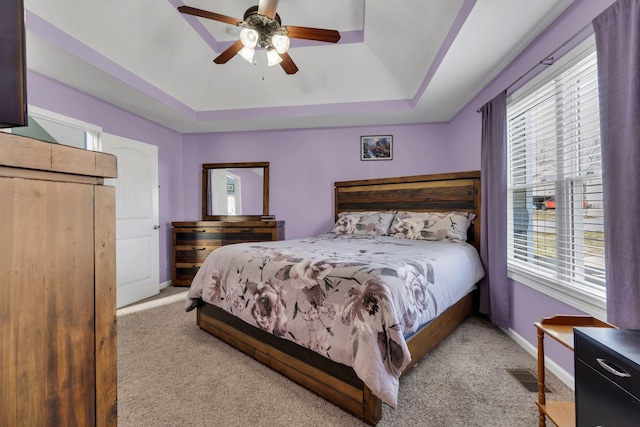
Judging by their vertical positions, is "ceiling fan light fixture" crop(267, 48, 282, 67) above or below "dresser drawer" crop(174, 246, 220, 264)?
above

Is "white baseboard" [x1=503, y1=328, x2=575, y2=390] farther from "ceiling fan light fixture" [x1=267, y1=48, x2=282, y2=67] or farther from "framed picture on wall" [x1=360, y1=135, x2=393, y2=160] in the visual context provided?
"ceiling fan light fixture" [x1=267, y1=48, x2=282, y2=67]

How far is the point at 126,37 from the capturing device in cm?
263

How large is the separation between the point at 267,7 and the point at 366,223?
2.40m

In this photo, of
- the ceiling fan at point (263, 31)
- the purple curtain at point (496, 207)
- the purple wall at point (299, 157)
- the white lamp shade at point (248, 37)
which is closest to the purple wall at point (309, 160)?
the purple wall at point (299, 157)

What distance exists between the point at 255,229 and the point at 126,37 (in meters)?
2.47

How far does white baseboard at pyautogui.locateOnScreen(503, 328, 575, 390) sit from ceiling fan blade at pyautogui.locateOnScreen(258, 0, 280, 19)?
3090 mm

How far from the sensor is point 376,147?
4.17 meters

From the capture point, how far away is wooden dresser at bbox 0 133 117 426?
41 cm

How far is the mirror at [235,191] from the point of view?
4426 mm

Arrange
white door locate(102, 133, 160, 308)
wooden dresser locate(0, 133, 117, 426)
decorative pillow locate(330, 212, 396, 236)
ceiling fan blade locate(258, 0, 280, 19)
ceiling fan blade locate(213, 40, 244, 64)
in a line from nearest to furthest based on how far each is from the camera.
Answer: wooden dresser locate(0, 133, 117, 426) → ceiling fan blade locate(258, 0, 280, 19) → ceiling fan blade locate(213, 40, 244, 64) → white door locate(102, 133, 160, 308) → decorative pillow locate(330, 212, 396, 236)

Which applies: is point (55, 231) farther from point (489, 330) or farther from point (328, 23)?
point (328, 23)

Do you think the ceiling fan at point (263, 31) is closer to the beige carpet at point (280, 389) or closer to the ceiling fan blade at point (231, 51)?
the ceiling fan blade at point (231, 51)

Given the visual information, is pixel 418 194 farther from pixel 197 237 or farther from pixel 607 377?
pixel 197 237

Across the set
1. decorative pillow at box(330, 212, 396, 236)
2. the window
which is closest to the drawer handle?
the window
